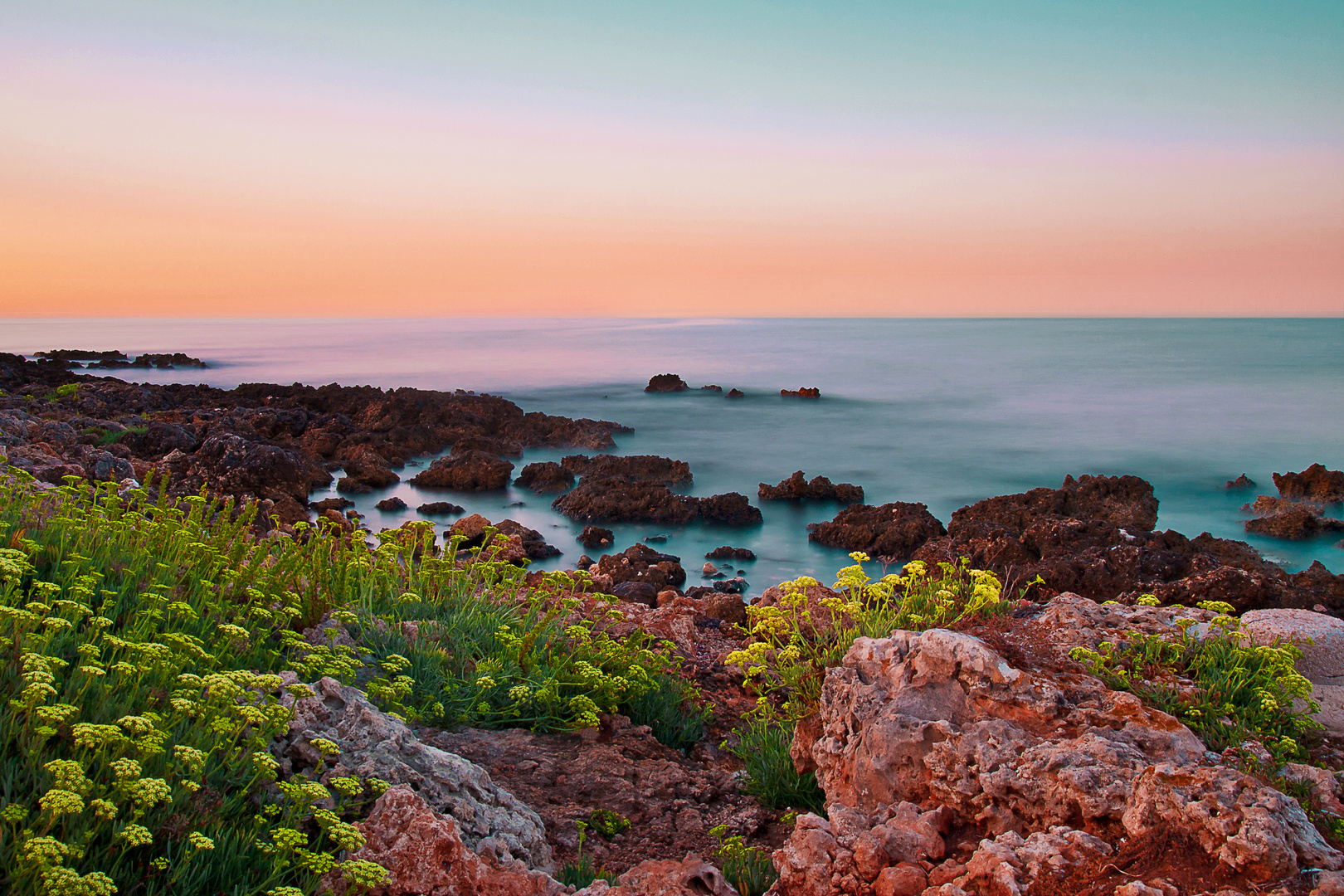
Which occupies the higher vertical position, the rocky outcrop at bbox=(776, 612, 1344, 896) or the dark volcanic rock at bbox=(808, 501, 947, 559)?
the rocky outcrop at bbox=(776, 612, 1344, 896)

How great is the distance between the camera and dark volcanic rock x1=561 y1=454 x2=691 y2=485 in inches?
760

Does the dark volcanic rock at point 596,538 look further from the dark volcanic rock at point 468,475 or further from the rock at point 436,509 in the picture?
the dark volcanic rock at point 468,475

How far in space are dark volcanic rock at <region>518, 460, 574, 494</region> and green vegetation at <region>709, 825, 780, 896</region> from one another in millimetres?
15009

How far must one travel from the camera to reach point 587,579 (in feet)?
19.9

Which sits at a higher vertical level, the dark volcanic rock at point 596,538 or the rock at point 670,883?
the rock at point 670,883

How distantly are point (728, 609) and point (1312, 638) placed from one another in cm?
496

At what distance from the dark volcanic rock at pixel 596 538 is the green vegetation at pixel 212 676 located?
7786 mm

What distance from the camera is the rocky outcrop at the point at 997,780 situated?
9.41ft

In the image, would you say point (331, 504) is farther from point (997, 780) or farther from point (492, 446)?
point (997, 780)

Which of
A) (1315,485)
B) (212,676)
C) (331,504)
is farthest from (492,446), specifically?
(212,676)

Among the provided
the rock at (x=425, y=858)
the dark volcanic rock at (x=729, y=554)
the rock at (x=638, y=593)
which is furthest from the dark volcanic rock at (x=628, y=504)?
the rock at (x=425, y=858)

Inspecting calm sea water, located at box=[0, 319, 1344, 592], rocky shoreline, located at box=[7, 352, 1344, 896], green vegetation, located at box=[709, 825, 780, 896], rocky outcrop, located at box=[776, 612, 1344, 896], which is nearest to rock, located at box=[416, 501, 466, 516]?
calm sea water, located at box=[0, 319, 1344, 592]

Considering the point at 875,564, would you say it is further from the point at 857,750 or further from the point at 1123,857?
the point at 1123,857

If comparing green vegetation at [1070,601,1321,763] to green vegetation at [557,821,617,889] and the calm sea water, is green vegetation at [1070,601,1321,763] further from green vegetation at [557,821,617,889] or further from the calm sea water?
the calm sea water
